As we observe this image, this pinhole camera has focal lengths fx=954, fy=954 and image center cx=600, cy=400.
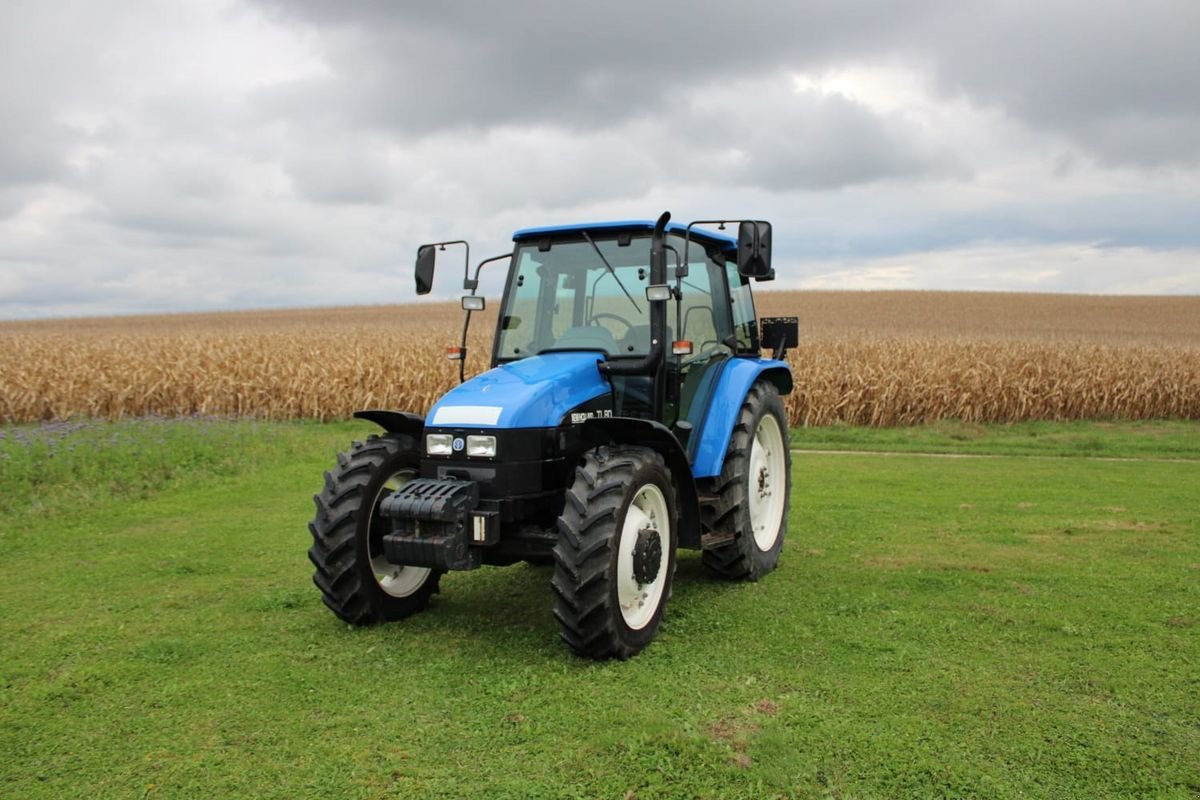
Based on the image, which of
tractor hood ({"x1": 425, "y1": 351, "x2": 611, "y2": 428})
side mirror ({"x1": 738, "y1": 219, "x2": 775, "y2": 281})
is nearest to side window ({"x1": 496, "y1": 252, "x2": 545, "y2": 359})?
tractor hood ({"x1": 425, "y1": 351, "x2": 611, "y2": 428})

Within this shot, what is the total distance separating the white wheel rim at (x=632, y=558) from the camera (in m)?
4.57

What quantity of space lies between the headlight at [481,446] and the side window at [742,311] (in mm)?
2371

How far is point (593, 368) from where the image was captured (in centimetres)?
517

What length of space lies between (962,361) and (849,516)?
959 cm

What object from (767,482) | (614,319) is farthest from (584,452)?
(767,482)

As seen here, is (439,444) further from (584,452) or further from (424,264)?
(424,264)

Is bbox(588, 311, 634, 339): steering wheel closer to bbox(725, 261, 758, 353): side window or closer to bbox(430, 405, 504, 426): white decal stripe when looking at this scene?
bbox(430, 405, 504, 426): white decal stripe

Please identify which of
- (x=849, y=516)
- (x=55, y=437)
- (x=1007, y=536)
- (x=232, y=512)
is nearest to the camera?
(x=1007, y=536)

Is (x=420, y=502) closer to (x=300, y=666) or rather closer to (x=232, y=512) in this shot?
(x=300, y=666)

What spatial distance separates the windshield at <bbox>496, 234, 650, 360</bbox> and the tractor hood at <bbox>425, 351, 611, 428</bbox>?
0.91ft

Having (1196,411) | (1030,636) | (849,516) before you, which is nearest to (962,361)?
(1196,411)

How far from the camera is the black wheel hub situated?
181 inches

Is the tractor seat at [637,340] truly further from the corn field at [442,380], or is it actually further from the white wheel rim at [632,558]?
the corn field at [442,380]

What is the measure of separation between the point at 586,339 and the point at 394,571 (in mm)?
1665
